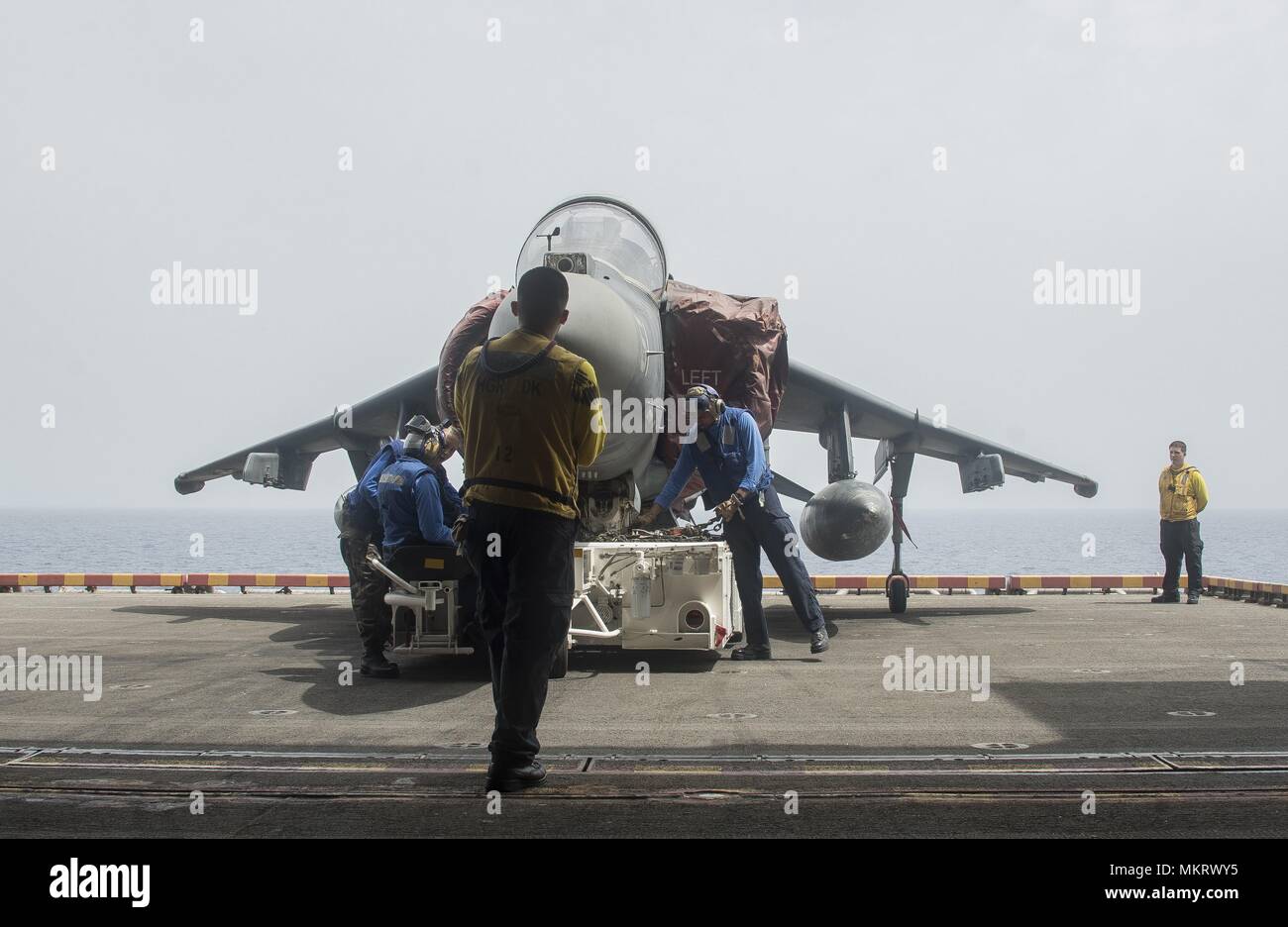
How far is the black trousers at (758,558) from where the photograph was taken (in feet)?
28.9

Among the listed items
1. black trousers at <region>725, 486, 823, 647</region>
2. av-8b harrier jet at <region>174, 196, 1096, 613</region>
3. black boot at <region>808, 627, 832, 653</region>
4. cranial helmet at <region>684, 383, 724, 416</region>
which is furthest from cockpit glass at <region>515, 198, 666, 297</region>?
black boot at <region>808, 627, 832, 653</region>

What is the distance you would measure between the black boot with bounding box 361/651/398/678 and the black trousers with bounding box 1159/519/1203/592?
454 inches

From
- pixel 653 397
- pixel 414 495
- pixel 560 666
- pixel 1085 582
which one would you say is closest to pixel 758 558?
pixel 653 397

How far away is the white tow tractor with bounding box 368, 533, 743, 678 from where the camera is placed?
7.91 m

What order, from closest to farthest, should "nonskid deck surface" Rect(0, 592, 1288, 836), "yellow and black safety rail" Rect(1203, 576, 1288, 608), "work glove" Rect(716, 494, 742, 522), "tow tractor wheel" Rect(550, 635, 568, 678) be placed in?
"nonskid deck surface" Rect(0, 592, 1288, 836) < "tow tractor wheel" Rect(550, 635, 568, 678) < "work glove" Rect(716, 494, 742, 522) < "yellow and black safety rail" Rect(1203, 576, 1288, 608)

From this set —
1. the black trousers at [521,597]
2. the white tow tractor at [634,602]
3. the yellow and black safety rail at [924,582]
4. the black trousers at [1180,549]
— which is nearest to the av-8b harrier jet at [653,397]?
the white tow tractor at [634,602]

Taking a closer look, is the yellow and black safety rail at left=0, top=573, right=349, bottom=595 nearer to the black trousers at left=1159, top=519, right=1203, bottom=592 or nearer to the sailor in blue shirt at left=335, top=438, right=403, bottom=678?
the sailor in blue shirt at left=335, top=438, right=403, bottom=678

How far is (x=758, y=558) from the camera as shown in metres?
9.11

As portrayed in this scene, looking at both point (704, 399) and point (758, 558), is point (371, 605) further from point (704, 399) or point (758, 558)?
point (758, 558)

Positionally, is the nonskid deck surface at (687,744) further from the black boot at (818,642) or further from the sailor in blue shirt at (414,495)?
the sailor in blue shirt at (414,495)

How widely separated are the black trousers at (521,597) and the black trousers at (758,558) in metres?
4.62

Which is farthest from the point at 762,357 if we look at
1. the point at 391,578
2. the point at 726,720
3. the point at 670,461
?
the point at 726,720
